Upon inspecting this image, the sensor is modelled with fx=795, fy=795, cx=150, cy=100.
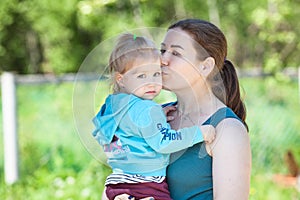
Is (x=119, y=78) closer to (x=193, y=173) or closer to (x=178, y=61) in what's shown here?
(x=178, y=61)

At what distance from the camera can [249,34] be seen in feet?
Answer: 40.3

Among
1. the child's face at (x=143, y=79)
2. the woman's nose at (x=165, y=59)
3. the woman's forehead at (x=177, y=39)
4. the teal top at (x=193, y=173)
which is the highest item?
the woman's forehead at (x=177, y=39)

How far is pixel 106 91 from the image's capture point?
8.32ft

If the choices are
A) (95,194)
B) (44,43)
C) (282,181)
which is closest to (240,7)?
(44,43)

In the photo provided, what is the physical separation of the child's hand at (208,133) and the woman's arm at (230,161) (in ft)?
0.06

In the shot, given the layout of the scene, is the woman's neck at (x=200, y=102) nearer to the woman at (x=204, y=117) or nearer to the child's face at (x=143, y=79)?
the woman at (x=204, y=117)

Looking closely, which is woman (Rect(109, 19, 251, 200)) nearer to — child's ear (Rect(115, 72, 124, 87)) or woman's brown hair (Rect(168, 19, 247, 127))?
woman's brown hair (Rect(168, 19, 247, 127))

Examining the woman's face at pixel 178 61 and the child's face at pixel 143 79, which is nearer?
the child's face at pixel 143 79

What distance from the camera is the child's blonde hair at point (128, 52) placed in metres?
2.39

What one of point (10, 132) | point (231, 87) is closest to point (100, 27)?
point (10, 132)

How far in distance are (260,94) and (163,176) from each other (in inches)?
189

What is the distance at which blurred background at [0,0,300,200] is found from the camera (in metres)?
5.46

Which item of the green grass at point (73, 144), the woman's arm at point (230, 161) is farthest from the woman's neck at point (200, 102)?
the green grass at point (73, 144)

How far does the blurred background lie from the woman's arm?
1.37 feet
